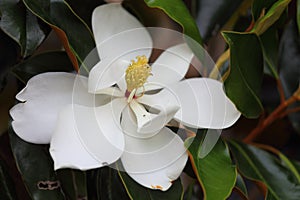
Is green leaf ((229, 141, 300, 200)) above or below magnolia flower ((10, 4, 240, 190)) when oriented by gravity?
below

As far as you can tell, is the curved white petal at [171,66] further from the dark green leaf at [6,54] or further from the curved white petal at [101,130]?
the dark green leaf at [6,54]

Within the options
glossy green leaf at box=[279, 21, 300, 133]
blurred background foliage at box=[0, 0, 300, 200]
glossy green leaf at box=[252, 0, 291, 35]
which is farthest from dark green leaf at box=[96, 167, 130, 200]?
glossy green leaf at box=[279, 21, 300, 133]

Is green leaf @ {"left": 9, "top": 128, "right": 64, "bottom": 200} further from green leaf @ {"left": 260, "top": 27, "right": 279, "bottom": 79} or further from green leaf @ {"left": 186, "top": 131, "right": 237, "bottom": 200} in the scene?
green leaf @ {"left": 260, "top": 27, "right": 279, "bottom": 79}

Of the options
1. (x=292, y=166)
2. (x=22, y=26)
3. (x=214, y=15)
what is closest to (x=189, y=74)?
(x=214, y=15)

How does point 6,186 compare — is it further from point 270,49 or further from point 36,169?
point 270,49

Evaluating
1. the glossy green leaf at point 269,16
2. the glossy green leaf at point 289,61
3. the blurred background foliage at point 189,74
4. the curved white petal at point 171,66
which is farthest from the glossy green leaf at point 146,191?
the glossy green leaf at point 289,61
